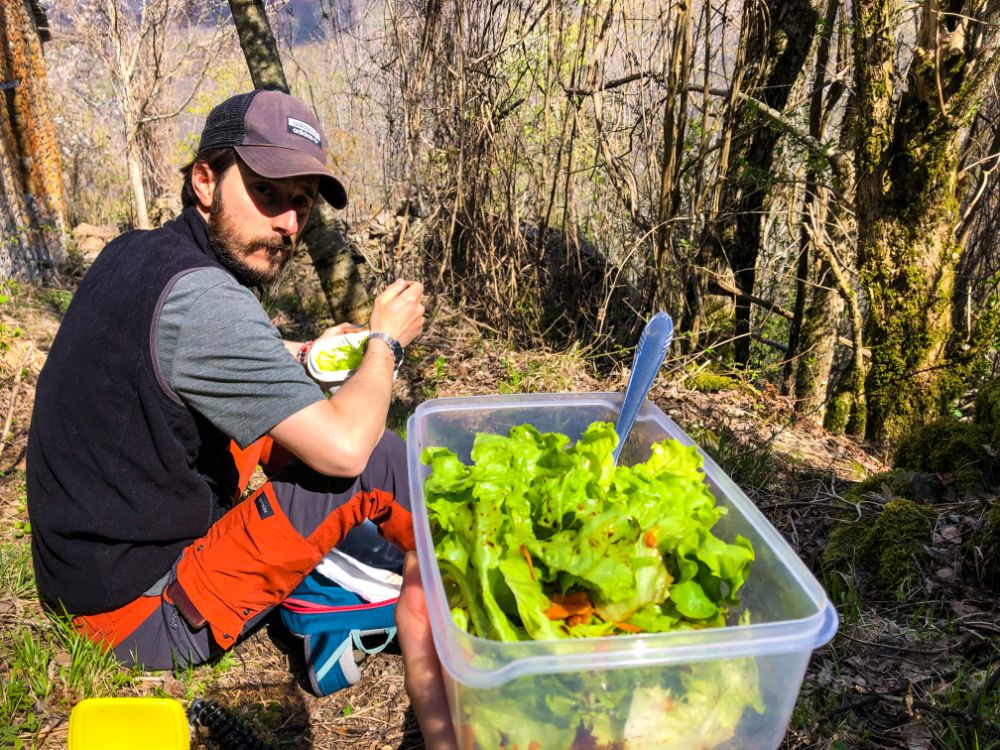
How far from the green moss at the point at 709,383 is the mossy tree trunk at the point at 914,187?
78 cm

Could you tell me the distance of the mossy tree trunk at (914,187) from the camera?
3535 mm

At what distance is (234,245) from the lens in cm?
226

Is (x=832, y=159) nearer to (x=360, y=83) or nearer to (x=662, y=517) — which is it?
(x=360, y=83)

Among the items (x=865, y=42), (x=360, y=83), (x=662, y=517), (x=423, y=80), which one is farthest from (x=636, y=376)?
(x=360, y=83)

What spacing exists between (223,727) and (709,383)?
10.8 feet

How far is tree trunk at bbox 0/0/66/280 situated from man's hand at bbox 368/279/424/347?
14.7ft

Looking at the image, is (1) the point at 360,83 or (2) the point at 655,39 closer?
(2) the point at 655,39

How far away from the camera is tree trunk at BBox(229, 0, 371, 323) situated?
15.5 feet

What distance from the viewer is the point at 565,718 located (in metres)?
0.83

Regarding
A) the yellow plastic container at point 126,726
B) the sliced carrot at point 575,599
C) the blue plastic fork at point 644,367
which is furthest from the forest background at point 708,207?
the yellow plastic container at point 126,726

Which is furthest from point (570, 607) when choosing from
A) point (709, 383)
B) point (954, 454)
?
point (709, 383)

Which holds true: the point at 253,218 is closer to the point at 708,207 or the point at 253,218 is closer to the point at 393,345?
the point at 393,345

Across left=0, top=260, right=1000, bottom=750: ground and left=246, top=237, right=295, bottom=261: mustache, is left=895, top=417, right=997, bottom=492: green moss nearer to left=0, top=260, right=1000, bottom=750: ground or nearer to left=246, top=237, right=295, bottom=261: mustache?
left=0, top=260, right=1000, bottom=750: ground

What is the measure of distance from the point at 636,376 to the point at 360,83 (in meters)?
5.14
